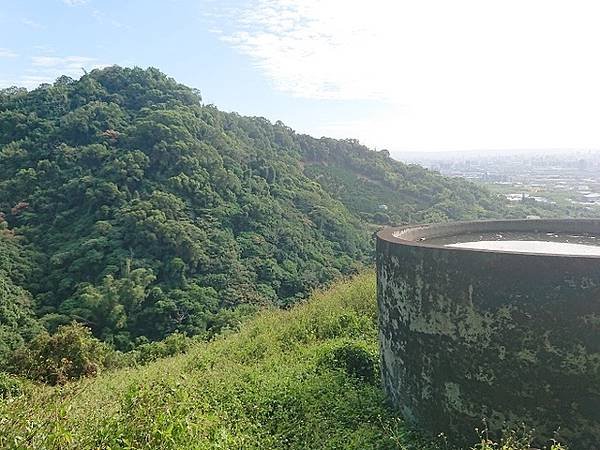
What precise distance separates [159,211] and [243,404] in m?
20.2

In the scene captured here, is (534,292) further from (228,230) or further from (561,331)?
(228,230)

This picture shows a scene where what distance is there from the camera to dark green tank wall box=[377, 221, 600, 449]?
3785 millimetres

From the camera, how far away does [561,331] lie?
382cm

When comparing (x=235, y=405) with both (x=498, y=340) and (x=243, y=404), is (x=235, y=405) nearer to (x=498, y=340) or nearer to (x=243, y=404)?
(x=243, y=404)

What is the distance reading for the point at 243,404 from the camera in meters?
6.04

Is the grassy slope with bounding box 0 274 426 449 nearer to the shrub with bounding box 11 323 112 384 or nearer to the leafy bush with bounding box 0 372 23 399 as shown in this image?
the leafy bush with bounding box 0 372 23 399

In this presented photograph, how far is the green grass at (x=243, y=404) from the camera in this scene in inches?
162

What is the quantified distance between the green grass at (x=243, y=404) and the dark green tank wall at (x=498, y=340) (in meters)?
0.57

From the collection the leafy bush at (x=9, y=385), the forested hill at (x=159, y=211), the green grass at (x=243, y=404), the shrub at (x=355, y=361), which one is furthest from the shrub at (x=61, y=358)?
the forested hill at (x=159, y=211)

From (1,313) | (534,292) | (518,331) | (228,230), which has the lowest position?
(1,313)

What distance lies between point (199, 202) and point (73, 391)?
2279 centimetres

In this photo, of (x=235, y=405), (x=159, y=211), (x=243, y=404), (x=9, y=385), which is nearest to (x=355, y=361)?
(x=243, y=404)

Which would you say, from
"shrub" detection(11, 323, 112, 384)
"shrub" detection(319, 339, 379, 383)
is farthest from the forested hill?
"shrub" detection(319, 339, 379, 383)

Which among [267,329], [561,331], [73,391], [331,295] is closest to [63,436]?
[73,391]
